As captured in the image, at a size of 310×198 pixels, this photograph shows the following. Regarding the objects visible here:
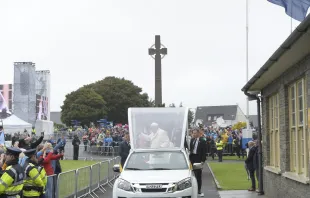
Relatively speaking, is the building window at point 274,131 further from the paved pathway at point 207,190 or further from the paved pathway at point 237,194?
the paved pathway at point 207,190

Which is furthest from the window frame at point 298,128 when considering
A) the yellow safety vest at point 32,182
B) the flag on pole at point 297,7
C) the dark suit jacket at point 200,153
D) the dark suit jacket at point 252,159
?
the yellow safety vest at point 32,182

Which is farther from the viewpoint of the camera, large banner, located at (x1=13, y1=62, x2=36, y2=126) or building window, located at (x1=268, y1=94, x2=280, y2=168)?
large banner, located at (x1=13, y1=62, x2=36, y2=126)

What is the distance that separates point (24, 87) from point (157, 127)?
59790mm

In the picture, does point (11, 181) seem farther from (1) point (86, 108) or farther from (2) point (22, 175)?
(1) point (86, 108)

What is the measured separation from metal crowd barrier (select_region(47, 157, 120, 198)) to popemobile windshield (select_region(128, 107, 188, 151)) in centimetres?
187

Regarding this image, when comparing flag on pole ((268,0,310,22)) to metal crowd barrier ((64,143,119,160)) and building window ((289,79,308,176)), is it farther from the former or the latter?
metal crowd barrier ((64,143,119,160))

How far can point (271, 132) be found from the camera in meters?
14.7

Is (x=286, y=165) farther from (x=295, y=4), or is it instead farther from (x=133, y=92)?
(x=133, y=92)

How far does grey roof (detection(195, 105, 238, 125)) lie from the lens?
11938 centimetres

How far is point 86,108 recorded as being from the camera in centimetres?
8488

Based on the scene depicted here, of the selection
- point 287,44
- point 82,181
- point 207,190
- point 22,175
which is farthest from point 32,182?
point 207,190

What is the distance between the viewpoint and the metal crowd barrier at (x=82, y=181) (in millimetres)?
12367

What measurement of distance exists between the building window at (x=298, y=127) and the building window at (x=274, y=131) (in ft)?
5.63

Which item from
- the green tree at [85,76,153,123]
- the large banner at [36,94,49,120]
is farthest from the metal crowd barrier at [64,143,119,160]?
the green tree at [85,76,153,123]
